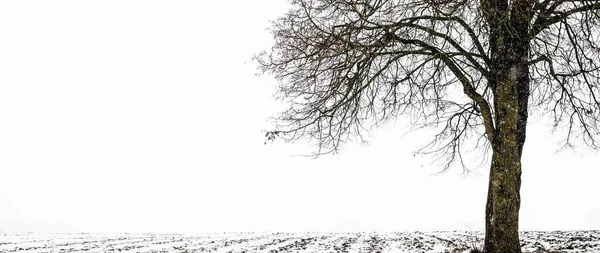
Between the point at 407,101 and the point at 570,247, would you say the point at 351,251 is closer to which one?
the point at 407,101

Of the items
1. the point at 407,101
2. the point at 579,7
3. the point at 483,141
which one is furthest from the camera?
the point at 483,141

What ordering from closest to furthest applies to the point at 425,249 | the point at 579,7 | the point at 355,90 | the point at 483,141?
the point at 579,7, the point at 355,90, the point at 425,249, the point at 483,141

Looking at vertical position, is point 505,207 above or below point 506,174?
below

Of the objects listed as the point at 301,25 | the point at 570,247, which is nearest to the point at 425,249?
the point at 570,247

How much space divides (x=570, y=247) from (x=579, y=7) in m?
5.45

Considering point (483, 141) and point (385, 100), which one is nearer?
point (385, 100)

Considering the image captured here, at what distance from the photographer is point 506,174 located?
372 inches

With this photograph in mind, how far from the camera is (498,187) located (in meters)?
9.52

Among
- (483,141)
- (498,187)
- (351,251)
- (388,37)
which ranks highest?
(388,37)

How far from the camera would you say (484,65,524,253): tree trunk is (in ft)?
30.9

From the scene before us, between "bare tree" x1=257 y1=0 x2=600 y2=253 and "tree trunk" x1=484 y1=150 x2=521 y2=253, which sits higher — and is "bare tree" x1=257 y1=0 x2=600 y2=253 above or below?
above

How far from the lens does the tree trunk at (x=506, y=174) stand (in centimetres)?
941

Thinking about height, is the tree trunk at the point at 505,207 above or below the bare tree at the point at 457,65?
below

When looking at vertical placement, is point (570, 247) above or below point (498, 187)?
below
